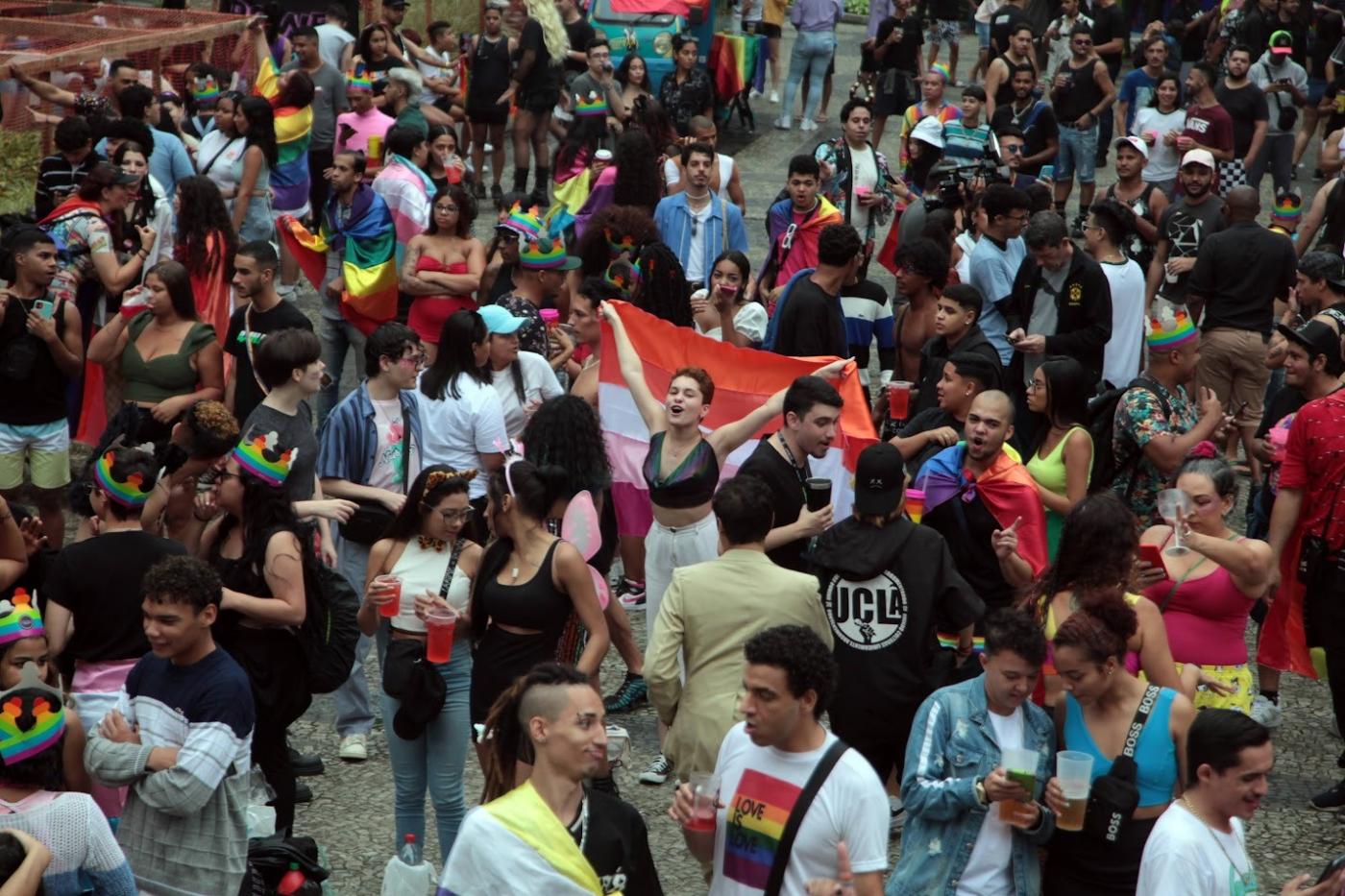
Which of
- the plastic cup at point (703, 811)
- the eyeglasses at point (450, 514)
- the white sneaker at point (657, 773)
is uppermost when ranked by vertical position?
the plastic cup at point (703, 811)

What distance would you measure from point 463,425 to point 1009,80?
10.3m

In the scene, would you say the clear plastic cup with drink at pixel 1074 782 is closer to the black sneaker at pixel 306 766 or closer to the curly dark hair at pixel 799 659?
the curly dark hair at pixel 799 659

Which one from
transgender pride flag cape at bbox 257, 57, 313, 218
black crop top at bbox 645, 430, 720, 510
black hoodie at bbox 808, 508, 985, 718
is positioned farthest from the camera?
transgender pride flag cape at bbox 257, 57, 313, 218

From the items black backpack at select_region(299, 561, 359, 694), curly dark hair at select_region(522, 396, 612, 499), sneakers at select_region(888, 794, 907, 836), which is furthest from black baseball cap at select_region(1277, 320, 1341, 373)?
black backpack at select_region(299, 561, 359, 694)

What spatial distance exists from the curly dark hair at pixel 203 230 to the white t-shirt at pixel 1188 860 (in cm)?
669

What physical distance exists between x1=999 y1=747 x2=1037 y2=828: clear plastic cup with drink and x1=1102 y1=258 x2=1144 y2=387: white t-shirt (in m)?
5.10

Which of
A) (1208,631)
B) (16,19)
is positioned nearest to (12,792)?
(1208,631)

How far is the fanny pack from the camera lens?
15.3ft

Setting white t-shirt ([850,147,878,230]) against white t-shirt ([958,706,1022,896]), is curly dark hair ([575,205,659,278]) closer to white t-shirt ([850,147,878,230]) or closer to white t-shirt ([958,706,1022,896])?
white t-shirt ([850,147,878,230])

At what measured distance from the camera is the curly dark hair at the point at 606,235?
982cm

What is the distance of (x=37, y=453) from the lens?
28.6 ft

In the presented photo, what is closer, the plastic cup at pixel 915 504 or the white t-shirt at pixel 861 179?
the plastic cup at pixel 915 504

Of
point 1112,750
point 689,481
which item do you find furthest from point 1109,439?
point 1112,750

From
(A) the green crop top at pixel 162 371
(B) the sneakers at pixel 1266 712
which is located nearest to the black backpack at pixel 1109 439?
(B) the sneakers at pixel 1266 712
